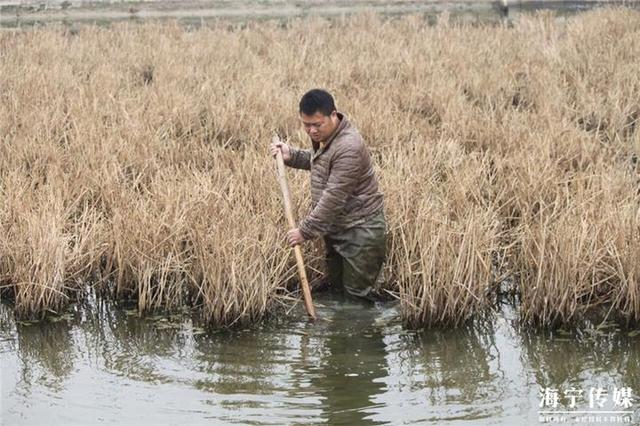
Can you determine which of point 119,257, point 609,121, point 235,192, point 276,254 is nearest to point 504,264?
point 276,254

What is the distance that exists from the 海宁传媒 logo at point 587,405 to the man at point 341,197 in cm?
146

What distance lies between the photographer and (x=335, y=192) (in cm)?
572

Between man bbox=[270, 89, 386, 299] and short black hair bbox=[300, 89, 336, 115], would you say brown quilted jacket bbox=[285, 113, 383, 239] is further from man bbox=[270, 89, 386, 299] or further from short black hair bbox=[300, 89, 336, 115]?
short black hair bbox=[300, 89, 336, 115]

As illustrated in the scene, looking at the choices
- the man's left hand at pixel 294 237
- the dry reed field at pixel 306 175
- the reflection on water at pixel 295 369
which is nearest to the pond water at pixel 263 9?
the dry reed field at pixel 306 175

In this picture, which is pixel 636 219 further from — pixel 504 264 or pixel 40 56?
pixel 40 56

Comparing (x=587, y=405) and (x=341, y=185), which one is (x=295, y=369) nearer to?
(x=341, y=185)

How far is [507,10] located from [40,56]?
8582mm

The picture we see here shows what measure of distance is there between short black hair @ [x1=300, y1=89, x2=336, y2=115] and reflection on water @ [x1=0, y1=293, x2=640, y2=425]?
1.17 m

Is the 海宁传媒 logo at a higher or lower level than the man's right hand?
lower

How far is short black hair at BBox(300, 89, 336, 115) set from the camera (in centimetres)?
560

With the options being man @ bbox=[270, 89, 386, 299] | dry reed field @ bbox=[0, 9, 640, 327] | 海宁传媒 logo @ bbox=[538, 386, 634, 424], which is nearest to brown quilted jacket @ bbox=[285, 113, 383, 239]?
man @ bbox=[270, 89, 386, 299]

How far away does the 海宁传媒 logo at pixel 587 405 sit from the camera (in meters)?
4.51

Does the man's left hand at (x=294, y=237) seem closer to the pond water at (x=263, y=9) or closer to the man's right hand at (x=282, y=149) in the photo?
the man's right hand at (x=282, y=149)

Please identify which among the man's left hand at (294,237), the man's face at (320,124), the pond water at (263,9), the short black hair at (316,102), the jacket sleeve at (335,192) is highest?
the pond water at (263,9)
